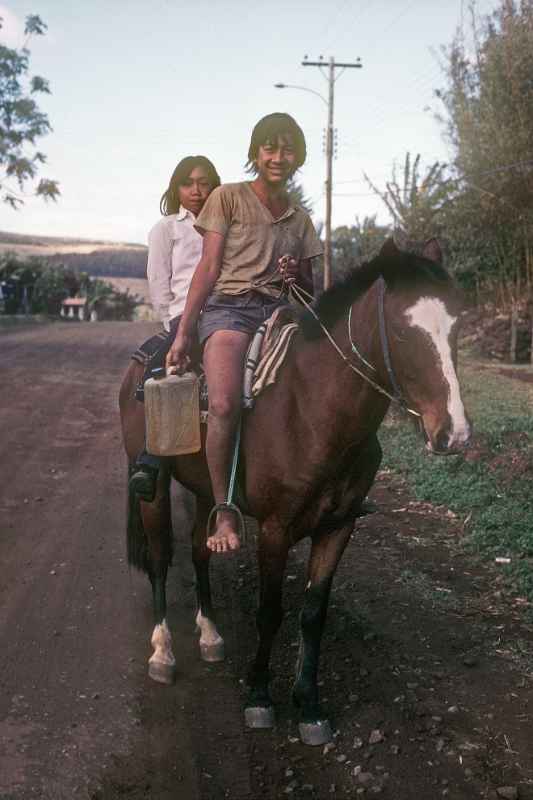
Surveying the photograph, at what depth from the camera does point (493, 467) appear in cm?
784

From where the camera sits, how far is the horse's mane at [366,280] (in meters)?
3.24

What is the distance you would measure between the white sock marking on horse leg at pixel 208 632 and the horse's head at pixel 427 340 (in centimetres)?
199

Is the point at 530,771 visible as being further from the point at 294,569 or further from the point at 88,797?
the point at 294,569

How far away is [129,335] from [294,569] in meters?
23.8

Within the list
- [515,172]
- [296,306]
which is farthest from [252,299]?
[515,172]

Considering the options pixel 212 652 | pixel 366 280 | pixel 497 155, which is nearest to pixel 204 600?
pixel 212 652

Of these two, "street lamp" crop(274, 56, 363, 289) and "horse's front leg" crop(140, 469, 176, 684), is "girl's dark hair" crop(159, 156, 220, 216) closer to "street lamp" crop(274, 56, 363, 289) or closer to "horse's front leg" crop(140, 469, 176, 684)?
"horse's front leg" crop(140, 469, 176, 684)

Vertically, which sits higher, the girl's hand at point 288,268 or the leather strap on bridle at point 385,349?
the girl's hand at point 288,268

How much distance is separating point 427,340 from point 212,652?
2299 mm

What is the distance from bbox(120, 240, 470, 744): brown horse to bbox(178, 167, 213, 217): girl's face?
4.88 ft

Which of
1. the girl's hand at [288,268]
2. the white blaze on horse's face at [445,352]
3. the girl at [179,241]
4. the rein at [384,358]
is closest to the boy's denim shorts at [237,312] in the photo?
the girl's hand at [288,268]

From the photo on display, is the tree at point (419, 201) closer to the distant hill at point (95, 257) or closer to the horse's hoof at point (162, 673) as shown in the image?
the horse's hoof at point (162, 673)

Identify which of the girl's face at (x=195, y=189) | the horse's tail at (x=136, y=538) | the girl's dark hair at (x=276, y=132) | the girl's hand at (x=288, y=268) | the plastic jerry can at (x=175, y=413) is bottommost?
the horse's tail at (x=136, y=538)

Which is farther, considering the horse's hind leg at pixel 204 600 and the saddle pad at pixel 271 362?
the horse's hind leg at pixel 204 600
